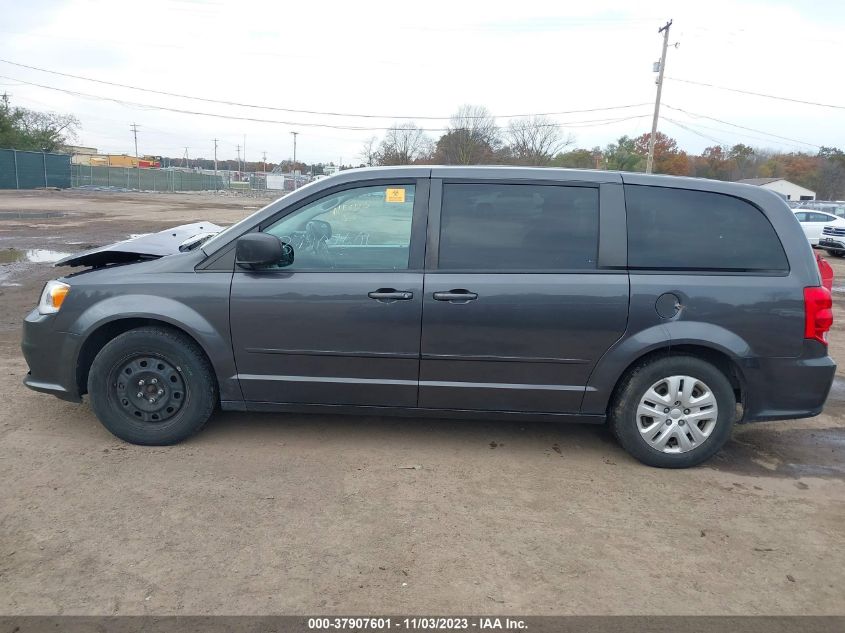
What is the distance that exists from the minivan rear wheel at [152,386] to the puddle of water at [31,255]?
29.2 feet

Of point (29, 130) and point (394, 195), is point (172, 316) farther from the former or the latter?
point (29, 130)

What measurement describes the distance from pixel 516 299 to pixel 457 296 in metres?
0.36

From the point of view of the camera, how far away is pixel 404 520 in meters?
3.33

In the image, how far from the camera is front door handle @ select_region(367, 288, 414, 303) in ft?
12.8

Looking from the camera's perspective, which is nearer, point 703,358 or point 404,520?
point 404,520

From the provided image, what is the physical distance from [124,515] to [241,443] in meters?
1.00

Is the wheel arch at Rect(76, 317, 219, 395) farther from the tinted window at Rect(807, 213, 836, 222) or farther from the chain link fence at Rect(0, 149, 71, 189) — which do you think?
the chain link fence at Rect(0, 149, 71, 189)

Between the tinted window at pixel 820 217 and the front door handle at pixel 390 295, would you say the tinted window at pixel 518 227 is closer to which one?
the front door handle at pixel 390 295

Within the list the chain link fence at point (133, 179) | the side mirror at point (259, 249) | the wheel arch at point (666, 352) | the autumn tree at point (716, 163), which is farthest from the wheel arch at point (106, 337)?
the autumn tree at point (716, 163)

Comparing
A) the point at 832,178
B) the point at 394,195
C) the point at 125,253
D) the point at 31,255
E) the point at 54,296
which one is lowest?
the point at 31,255

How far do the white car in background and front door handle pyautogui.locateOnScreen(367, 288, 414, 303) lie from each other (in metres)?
20.4

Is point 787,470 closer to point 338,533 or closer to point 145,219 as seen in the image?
point 338,533
